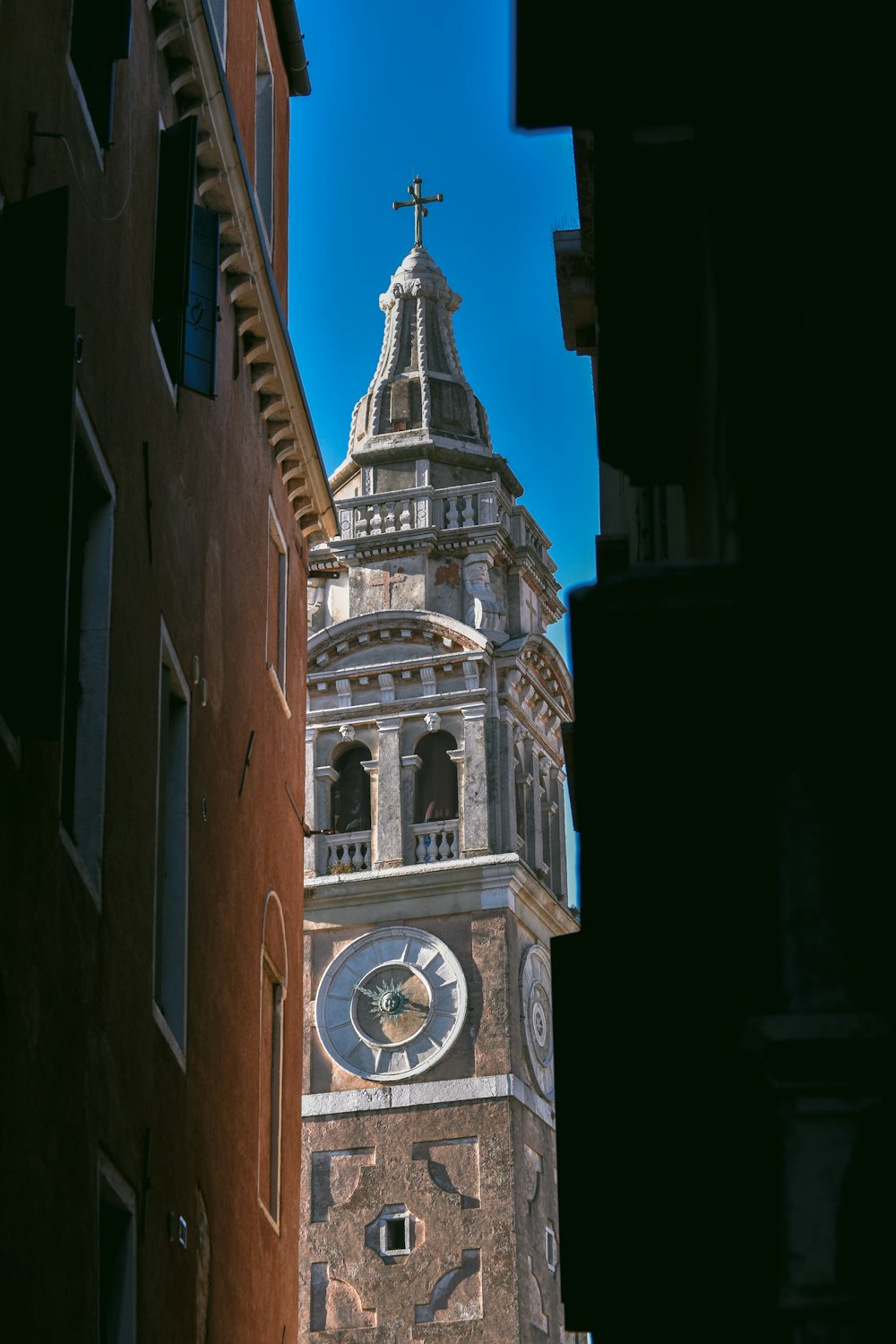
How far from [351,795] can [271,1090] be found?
26.1 meters

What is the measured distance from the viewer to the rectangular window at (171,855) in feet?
42.2

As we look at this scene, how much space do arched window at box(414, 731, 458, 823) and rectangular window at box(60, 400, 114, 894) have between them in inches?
1207

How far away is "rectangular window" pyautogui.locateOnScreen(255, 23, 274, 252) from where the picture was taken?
18.5 m

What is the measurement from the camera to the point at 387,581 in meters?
44.8

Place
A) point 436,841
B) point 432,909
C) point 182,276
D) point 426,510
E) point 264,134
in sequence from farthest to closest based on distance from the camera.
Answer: point 426,510
point 436,841
point 432,909
point 264,134
point 182,276

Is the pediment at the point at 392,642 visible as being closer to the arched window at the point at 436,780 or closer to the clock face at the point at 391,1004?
the arched window at the point at 436,780

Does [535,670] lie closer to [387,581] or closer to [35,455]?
[387,581]

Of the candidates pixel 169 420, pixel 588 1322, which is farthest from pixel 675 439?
pixel 169 420

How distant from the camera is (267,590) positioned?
17672 mm

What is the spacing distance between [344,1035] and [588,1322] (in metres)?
32.3

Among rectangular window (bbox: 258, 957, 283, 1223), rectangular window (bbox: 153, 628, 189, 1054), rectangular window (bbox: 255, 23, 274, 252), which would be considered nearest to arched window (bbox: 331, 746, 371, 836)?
rectangular window (bbox: 255, 23, 274, 252)

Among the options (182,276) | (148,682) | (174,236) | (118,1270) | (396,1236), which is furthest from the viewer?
(396,1236)

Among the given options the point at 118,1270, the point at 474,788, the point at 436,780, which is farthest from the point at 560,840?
the point at 118,1270

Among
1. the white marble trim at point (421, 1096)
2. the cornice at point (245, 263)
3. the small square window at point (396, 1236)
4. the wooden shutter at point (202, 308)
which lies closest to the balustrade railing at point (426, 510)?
the white marble trim at point (421, 1096)
